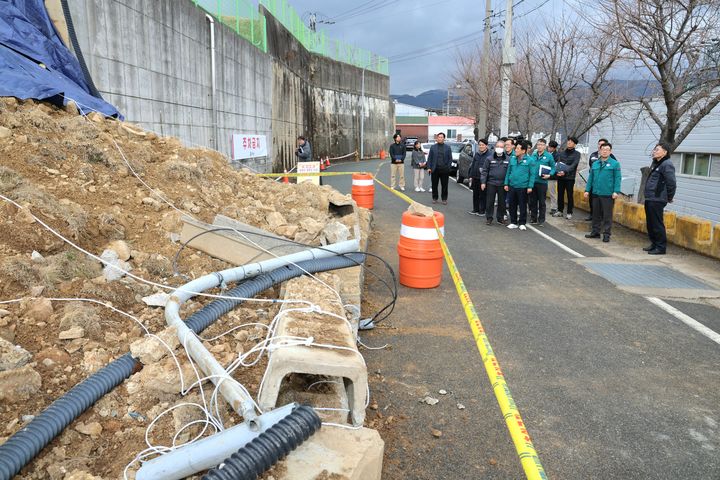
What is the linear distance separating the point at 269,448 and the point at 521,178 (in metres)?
9.78

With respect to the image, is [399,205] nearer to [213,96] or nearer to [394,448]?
[213,96]

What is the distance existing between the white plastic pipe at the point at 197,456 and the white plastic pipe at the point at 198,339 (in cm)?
8

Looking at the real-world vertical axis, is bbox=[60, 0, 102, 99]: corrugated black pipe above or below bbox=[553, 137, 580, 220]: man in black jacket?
above

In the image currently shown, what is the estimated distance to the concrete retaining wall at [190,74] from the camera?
9.02m

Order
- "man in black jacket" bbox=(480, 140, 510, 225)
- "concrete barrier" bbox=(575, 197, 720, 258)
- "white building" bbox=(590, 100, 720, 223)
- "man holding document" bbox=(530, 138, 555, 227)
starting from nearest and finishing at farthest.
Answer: "concrete barrier" bbox=(575, 197, 720, 258)
"man in black jacket" bbox=(480, 140, 510, 225)
"man holding document" bbox=(530, 138, 555, 227)
"white building" bbox=(590, 100, 720, 223)

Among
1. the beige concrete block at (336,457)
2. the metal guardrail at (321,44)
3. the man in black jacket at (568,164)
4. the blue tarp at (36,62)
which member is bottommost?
the beige concrete block at (336,457)

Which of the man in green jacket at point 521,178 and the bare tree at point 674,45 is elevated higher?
the bare tree at point 674,45

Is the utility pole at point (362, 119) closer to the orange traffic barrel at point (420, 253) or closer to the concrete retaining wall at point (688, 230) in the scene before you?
the concrete retaining wall at point (688, 230)

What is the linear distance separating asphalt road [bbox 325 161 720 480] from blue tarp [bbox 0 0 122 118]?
5.21 meters

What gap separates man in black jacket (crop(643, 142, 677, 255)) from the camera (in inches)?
352

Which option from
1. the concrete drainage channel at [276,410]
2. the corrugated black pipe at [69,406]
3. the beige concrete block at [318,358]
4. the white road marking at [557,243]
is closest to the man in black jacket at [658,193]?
the white road marking at [557,243]

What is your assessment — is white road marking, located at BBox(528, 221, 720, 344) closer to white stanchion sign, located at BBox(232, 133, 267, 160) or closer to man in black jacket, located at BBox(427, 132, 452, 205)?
man in black jacket, located at BBox(427, 132, 452, 205)

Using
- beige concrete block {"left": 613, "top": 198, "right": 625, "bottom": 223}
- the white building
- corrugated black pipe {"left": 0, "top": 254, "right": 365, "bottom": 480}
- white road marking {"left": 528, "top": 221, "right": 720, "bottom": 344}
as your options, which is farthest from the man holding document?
corrugated black pipe {"left": 0, "top": 254, "right": 365, "bottom": 480}

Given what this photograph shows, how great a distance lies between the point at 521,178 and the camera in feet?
36.4
